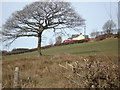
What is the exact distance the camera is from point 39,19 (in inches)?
558

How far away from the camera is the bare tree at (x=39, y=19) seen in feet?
43.1

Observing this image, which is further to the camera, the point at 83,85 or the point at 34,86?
the point at 34,86

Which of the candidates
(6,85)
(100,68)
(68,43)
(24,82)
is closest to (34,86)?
(24,82)

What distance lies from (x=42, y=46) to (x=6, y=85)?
35.1 feet

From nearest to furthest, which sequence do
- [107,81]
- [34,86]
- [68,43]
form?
[107,81], [34,86], [68,43]

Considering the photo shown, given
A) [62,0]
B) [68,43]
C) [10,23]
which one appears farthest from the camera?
[68,43]

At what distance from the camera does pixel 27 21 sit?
13.8m

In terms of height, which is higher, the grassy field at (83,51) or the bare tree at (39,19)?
the bare tree at (39,19)

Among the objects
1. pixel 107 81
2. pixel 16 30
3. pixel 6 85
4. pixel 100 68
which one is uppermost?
pixel 16 30

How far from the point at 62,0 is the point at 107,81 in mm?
12173

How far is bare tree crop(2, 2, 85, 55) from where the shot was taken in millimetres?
13133

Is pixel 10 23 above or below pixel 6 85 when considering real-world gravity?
above

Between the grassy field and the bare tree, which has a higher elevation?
the bare tree

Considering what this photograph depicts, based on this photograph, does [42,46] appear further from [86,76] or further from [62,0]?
[86,76]
